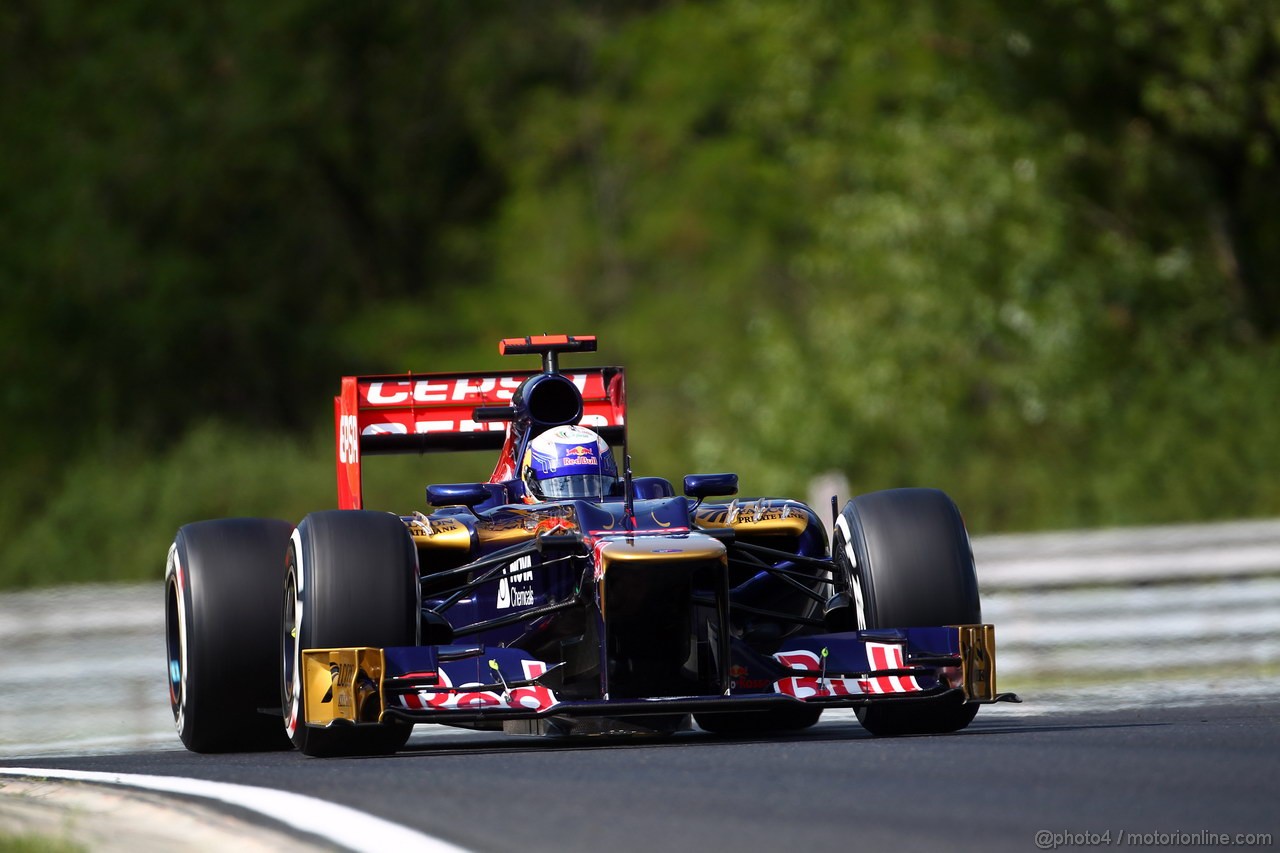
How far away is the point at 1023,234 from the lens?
23.1 metres

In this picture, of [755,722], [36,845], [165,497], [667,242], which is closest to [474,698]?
[36,845]

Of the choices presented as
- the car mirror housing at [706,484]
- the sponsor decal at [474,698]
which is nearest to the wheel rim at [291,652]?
the sponsor decal at [474,698]

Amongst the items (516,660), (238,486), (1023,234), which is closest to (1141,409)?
(1023,234)

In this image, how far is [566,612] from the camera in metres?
8.99

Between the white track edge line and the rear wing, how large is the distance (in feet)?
11.9

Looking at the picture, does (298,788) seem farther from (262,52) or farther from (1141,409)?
(262,52)

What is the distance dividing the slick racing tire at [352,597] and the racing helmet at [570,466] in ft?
4.87

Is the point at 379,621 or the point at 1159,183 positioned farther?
the point at 1159,183

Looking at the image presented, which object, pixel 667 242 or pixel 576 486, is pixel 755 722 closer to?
pixel 576 486

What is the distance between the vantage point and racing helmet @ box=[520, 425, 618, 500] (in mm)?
10172

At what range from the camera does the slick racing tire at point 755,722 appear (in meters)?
10.5

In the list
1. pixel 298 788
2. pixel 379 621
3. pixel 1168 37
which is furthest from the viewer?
pixel 1168 37

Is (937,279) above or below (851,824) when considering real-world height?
above

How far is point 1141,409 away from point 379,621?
1629 cm
